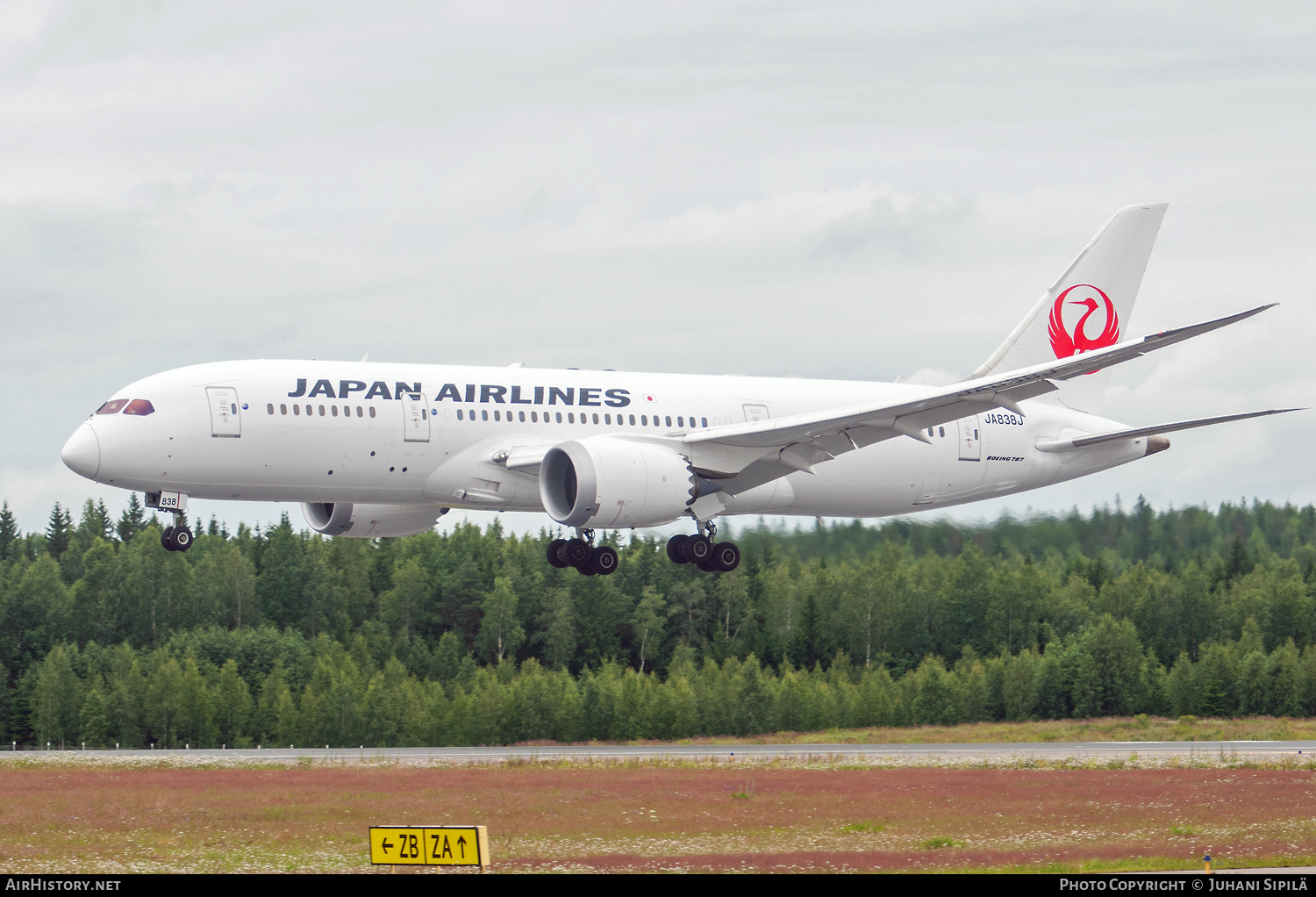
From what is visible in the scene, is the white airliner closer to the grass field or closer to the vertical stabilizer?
the vertical stabilizer

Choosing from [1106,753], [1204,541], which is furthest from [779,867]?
[1204,541]

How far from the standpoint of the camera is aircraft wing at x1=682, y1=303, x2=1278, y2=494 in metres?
37.8

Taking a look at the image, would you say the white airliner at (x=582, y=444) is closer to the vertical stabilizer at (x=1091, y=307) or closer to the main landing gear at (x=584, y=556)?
the main landing gear at (x=584, y=556)

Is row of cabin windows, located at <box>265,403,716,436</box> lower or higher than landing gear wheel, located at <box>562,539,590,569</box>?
higher

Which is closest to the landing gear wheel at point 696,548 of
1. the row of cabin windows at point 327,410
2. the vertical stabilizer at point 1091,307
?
the row of cabin windows at point 327,410

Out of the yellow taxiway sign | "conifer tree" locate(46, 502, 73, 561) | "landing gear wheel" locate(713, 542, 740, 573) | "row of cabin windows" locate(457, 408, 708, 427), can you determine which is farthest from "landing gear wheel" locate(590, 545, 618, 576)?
"conifer tree" locate(46, 502, 73, 561)

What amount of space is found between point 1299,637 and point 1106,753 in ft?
158

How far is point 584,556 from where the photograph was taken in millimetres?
44031

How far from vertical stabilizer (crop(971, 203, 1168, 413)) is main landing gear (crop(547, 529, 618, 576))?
599 inches

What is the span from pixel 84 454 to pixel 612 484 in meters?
12.1

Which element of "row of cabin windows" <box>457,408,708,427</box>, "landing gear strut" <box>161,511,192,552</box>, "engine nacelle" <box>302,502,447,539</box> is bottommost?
"landing gear strut" <box>161,511,192,552</box>

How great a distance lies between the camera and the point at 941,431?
48719 millimetres

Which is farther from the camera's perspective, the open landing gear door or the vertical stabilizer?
the vertical stabilizer
